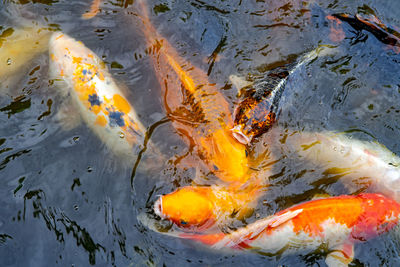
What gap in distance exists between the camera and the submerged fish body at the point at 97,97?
160 inches

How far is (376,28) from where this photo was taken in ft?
15.7

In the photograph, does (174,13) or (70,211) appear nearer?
(70,211)

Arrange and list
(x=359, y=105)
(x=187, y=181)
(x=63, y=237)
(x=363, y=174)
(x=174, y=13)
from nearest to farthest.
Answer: (x=63, y=237) < (x=187, y=181) < (x=363, y=174) < (x=359, y=105) < (x=174, y=13)

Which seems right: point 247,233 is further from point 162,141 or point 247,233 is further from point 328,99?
point 328,99

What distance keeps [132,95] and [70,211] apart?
1484 millimetres

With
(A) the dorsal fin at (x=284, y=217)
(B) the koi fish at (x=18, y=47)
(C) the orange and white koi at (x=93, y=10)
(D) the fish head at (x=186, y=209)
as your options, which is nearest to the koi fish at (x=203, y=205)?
(D) the fish head at (x=186, y=209)

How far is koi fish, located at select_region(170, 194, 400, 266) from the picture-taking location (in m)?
3.69

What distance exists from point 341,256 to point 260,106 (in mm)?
1751

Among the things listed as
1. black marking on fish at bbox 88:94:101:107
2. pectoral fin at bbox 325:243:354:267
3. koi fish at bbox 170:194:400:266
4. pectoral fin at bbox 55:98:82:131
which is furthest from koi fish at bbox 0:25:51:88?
pectoral fin at bbox 325:243:354:267

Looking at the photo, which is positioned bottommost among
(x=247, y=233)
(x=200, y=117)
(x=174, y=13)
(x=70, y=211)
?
(x=247, y=233)

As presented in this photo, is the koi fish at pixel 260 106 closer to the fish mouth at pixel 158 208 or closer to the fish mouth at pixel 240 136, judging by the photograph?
the fish mouth at pixel 240 136

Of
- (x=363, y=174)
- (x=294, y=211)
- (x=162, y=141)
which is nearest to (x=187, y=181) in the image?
(x=162, y=141)

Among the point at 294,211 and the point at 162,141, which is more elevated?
the point at 162,141

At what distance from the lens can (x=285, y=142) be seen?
14.0 ft
